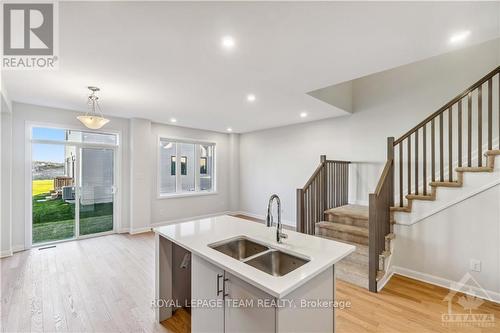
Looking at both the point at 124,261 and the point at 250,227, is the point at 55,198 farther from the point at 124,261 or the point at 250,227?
the point at 250,227

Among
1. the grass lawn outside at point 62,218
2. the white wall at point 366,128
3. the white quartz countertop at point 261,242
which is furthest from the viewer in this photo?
the grass lawn outside at point 62,218

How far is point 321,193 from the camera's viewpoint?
3.91 metres

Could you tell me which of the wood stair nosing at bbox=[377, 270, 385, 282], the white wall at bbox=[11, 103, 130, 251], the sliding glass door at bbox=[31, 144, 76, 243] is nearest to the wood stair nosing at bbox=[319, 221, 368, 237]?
the wood stair nosing at bbox=[377, 270, 385, 282]

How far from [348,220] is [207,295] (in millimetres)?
2806

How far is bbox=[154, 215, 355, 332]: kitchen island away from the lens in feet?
4.12

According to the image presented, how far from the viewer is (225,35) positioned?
1.93m

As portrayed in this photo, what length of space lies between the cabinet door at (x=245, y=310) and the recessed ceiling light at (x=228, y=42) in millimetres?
1919

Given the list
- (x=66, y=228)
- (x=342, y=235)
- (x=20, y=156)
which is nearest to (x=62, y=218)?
(x=66, y=228)

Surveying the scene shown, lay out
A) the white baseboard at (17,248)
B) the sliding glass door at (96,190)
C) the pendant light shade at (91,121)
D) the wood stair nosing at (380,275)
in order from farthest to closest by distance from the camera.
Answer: the sliding glass door at (96,190) < the white baseboard at (17,248) < the pendant light shade at (91,121) < the wood stair nosing at (380,275)

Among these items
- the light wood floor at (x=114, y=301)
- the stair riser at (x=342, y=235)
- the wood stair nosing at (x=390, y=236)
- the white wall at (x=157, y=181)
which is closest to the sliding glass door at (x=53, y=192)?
the light wood floor at (x=114, y=301)

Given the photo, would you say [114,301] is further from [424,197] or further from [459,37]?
[459,37]

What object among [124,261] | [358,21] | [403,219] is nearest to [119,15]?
[358,21]

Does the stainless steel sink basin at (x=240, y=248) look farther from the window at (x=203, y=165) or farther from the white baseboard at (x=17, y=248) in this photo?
the window at (x=203, y=165)

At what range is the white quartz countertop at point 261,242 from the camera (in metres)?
1.22
